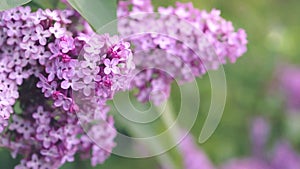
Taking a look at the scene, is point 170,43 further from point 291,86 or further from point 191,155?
point 291,86

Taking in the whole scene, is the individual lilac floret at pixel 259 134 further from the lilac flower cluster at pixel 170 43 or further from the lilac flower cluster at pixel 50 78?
the lilac flower cluster at pixel 50 78

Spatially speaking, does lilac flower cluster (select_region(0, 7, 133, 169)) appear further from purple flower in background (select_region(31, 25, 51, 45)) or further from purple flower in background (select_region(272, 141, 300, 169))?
purple flower in background (select_region(272, 141, 300, 169))

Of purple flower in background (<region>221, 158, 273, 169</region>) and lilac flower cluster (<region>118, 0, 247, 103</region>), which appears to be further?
purple flower in background (<region>221, 158, 273, 169</region>)

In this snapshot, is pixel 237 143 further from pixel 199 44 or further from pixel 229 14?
pixel 199 44

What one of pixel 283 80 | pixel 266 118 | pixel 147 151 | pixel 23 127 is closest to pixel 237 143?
pixel 266 118

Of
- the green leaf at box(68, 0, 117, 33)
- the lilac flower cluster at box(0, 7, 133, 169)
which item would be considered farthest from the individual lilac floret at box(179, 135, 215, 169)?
the green leaf at box(68, 0, 117, 33)

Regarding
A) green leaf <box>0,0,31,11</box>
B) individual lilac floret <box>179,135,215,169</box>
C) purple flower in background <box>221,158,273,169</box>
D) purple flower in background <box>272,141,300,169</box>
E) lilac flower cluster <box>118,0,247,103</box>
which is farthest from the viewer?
purple flower in background <box>272,141,300,169</box>

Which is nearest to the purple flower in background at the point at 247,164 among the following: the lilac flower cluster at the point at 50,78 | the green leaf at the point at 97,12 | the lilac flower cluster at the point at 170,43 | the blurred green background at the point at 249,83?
the blurred green background at the point at 249,83
